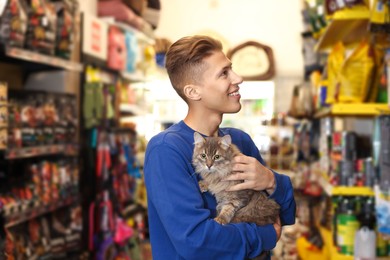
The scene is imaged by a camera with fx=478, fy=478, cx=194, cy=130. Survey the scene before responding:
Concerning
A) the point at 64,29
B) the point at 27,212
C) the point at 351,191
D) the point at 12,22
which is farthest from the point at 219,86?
the point at 64,29

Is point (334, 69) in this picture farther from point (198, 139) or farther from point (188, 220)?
point (188, 220)

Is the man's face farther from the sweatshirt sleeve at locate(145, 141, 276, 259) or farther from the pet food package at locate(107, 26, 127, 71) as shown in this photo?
A: the pet food package at locate(107, 26, 127, 71)

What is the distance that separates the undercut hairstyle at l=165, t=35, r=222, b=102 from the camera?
1390 mm

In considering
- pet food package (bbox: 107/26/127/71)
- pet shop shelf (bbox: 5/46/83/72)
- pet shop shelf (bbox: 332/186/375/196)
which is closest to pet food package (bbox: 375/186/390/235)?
pet shop shelf (bbox: 332/186/375/196)

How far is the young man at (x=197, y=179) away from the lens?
1.24m

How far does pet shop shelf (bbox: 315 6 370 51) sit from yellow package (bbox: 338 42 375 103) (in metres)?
0.17

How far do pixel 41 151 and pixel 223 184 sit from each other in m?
1.72

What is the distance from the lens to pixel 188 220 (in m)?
1.23

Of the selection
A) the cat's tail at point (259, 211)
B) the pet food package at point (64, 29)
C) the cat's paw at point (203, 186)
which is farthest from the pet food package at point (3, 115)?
the cat's tail at point (259, 211)

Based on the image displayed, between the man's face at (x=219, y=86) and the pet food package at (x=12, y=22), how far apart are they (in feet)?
4.45

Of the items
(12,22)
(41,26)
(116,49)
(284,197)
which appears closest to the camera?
(284,197)

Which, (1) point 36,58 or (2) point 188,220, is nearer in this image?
(2) point 188,220

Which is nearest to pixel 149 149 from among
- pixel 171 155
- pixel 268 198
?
pixel 171 155

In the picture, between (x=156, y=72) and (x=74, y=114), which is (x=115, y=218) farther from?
(x=156, y=72)
